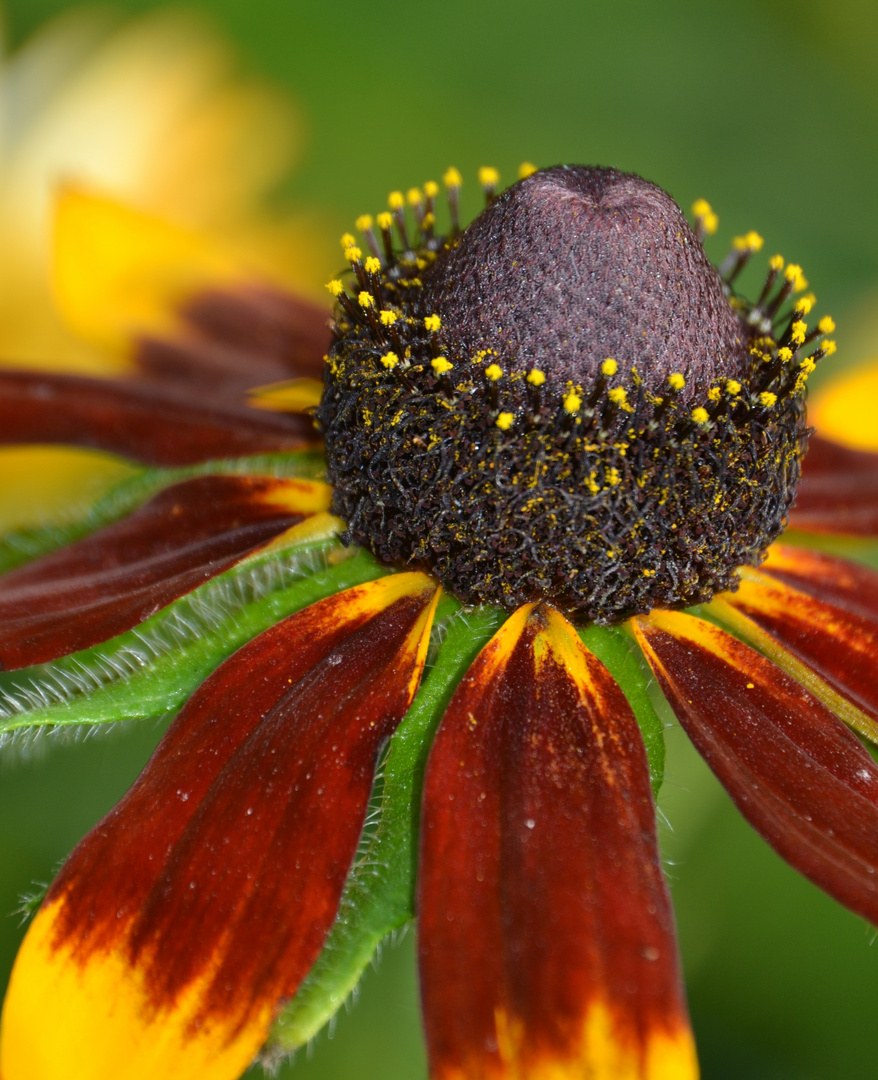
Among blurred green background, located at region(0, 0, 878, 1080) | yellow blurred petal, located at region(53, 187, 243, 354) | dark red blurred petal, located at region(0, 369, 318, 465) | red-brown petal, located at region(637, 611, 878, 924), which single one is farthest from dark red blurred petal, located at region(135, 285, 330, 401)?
blurred green background, located at region(0, 0, 878, 1080)

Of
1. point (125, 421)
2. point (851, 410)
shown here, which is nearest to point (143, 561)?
point (125, 421)

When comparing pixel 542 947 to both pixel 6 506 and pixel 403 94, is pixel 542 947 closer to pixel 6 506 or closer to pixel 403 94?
pixel 6 506

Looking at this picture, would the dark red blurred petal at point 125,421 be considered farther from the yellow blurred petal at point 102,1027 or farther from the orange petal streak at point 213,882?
the yellow blurred petal at point 102,1027

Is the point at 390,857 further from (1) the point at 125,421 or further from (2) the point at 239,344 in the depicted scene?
(2) the point at 239,344

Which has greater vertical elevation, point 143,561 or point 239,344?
point 239,344

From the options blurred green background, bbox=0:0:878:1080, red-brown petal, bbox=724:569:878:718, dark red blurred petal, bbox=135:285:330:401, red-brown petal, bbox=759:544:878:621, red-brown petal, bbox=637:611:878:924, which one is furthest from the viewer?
blurred green background, bbox=0:0:878:1080

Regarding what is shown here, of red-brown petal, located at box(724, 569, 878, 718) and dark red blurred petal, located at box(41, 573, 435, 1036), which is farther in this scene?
red-brown petal, located at box(724, 569, 878, 718)

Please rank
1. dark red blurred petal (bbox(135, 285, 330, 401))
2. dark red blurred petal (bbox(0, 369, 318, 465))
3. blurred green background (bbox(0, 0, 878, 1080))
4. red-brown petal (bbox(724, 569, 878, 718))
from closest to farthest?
red-brown petal (bbox(724, 569, 878, 718))
dark red blurred petal (bbox(0, 369, 318, 465))
dark red blurred petal (bbox(135, 285, 330, 401))
blurred green background (bbox(0, 0, 878, 1080))

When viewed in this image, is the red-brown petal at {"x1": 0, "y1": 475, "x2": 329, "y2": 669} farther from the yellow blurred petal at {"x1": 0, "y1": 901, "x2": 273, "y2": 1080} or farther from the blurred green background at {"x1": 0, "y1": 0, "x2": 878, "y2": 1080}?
the blurred green background at {"x1": 0, "y1": 0, "x2": 878, "y2": 1080}
